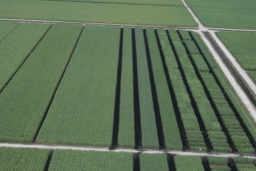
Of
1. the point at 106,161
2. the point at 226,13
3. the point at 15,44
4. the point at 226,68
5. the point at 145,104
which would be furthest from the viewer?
the point at 226,13

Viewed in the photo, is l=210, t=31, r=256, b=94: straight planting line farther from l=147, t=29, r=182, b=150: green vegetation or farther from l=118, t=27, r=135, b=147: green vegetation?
l=118, t=27, r=135, b=147: green vegetation

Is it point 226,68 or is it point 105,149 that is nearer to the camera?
point 105,149

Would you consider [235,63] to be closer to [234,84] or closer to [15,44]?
[234,84]

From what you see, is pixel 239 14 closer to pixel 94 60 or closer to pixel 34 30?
pixel 94 60

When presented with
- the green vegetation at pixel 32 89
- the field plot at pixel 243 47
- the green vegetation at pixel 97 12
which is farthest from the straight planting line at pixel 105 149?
the green vegetation at pixel 97 12

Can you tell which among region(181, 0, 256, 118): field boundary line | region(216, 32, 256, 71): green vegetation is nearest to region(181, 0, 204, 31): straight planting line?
region(181, 0, 256, 118): field boundary line

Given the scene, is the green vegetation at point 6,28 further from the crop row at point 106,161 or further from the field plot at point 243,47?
the field plot at point 243,47

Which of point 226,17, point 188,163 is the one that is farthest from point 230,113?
point 226,17
